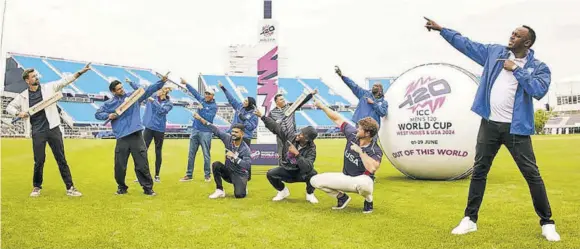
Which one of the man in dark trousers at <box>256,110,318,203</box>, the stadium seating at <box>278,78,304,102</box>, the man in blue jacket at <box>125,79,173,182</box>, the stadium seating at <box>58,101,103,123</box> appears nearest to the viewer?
the man in dark trousers at <box>256,110,318,203</box>

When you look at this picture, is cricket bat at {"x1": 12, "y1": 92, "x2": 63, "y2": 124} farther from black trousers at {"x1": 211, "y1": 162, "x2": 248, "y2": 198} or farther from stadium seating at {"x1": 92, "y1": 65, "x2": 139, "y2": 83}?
stadium seating at {"x1": 92, "y1": 65, "x2": 139, "y2": 83}

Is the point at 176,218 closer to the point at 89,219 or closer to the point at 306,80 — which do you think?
the point at 89,219

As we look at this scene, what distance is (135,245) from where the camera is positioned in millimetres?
4395

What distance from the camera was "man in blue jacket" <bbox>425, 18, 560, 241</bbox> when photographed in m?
4.50

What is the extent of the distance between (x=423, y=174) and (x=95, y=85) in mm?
42560

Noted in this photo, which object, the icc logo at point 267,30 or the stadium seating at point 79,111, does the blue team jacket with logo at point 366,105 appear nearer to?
the icc logo at point 267,30

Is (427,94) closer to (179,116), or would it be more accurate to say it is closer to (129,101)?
(129,101)

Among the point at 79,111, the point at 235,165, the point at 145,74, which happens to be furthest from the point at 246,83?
the point at 235,165

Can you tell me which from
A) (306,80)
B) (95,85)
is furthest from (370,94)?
(306,80)

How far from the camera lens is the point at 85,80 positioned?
1820 inches

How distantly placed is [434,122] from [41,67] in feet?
142

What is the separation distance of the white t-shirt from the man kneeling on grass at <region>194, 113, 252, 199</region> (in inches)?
152

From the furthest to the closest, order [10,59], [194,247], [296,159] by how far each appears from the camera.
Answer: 1. [10,59]
2. [296,159]
3. [194,247]

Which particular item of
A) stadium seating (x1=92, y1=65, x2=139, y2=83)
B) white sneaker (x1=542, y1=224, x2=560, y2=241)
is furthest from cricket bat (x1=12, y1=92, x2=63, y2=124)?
stadium seating (x1=92, y1=65, x2=139, y2=83)
